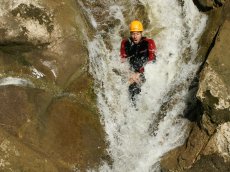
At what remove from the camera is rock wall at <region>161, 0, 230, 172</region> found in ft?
20.9

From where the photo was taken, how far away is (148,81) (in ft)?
26.8

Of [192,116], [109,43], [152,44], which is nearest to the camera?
[192,116]

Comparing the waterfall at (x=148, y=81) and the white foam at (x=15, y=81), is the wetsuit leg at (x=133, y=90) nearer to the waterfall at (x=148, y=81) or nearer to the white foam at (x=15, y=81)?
the waterfall at (x=148, y=81)

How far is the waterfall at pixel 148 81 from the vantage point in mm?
7449

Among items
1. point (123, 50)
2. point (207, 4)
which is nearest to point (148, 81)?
point (123, 50)

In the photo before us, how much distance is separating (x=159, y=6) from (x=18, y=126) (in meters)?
4.16

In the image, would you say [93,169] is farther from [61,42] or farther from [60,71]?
[61,42]

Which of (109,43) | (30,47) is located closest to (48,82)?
(30,47)

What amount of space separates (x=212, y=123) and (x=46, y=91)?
309 centimetres

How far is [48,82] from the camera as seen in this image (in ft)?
24.4

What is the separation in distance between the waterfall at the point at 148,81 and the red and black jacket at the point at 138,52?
0.80 feet

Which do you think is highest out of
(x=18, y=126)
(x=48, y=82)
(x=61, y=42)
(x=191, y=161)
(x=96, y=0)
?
(x=96, y=0)

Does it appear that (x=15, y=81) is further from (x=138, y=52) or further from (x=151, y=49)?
(x=151, y=49)

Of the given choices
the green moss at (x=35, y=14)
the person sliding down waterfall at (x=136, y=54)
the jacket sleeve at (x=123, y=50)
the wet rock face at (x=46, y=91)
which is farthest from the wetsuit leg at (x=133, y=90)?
the green moss at (x=35, y=14)
